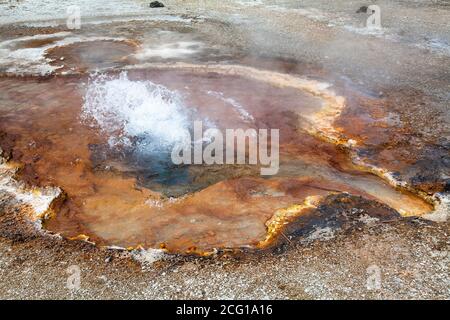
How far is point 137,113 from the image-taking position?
5910mm

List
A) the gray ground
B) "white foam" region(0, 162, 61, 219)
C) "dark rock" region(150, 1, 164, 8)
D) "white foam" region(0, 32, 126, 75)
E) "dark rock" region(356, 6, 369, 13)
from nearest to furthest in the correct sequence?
the gray ground
"white foam" region(0, 162, 61, 219)
"white foam" region(0, 32, 126, 75)
"dark rock" region(356, 6, 369, 13)
"dark rock" region(150, 1, 164, 8)

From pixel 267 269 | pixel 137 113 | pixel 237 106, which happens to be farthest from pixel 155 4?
pixel 267 269

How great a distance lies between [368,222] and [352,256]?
504 millimetres

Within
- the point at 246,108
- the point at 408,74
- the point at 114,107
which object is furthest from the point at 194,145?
the point at 408,74

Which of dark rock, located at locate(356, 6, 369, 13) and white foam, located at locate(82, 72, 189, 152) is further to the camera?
dark rock, located at locate(356, 6, 369, 13)

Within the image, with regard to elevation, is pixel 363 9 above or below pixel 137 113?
above

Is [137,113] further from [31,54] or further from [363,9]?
[363,9]

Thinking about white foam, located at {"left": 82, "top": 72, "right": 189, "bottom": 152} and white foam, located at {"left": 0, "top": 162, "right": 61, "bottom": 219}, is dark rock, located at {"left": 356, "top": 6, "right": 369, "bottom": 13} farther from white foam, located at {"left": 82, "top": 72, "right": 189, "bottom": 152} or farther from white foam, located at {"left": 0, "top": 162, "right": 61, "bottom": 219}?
white foam, located at {"left": 0, "top": 162, "right": 61, "bottom": 219}

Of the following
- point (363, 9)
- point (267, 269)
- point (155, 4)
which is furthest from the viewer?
point (155, 4)

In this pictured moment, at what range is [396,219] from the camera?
144 inches

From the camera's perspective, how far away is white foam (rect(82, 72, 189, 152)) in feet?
17.6

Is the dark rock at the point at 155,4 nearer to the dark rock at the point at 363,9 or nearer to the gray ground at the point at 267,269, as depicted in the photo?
the dark rock at the point at 363,9

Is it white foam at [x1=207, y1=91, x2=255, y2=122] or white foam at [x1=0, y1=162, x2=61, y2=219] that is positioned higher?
white foam at [x1=207, y1=91, x2=255, y2=122]

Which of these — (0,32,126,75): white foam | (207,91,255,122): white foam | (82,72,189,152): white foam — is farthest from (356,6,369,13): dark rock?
(82,72,189,152): white foam
